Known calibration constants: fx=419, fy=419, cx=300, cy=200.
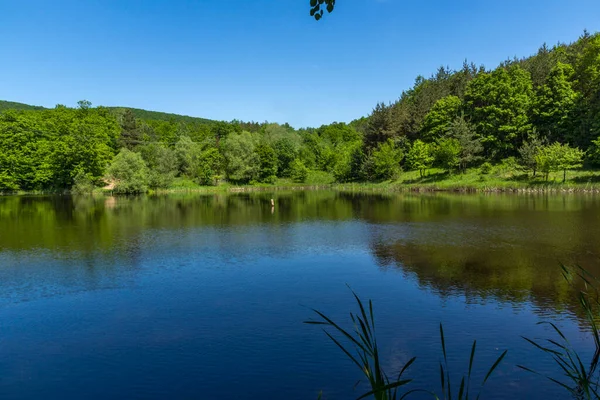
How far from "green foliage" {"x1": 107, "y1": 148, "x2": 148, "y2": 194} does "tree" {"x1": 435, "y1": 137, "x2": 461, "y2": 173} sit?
160 feet

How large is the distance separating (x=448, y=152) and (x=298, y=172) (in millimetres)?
33496

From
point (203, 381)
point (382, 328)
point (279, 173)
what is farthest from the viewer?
point (279, 173)

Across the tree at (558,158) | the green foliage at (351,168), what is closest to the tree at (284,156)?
the green foliage at (351,168)

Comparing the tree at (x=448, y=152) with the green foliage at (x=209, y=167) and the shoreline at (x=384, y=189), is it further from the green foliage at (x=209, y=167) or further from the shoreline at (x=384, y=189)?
the green foliage at (x=209, y=167)

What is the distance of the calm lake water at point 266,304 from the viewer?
8.59 meters

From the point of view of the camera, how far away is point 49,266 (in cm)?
1841

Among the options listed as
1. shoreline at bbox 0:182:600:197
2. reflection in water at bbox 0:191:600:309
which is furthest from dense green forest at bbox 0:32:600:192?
reflection in water at bbox 0:191:600:309

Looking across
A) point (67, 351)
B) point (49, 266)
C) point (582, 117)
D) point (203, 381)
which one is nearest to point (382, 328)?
point (203, 381)

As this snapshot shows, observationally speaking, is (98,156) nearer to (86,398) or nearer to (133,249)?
(133,249)

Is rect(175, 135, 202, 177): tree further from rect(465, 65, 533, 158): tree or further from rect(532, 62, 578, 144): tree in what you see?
rect(532, 62, 578, 144): tree

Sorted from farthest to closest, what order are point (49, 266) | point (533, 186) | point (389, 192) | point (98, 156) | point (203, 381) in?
point (98, 156) < point (389, 192) < point (533, 186) < point (49, 266) < point (203, 381)

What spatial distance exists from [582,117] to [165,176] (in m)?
66.0

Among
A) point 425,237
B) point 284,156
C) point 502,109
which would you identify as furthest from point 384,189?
point 425,237

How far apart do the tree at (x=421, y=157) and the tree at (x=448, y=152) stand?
5.78ft
